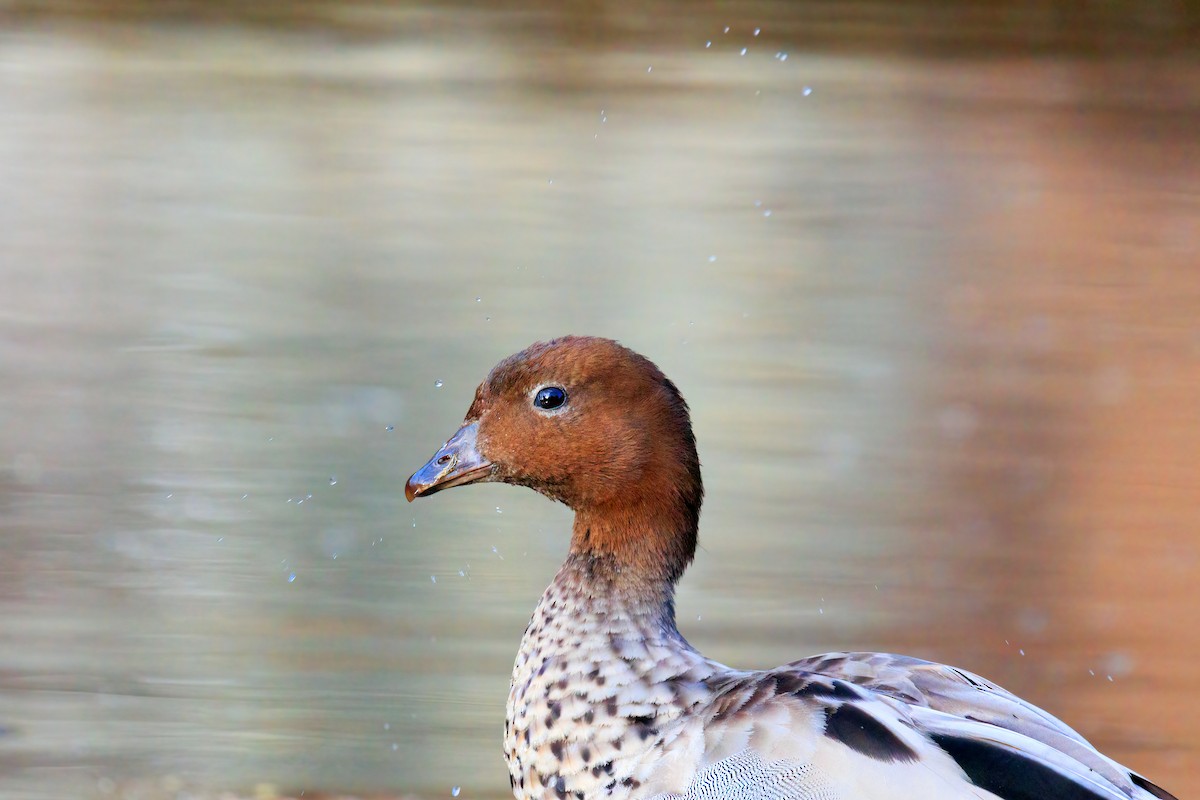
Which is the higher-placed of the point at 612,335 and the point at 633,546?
the point at 612,335

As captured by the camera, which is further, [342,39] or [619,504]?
[342,39]

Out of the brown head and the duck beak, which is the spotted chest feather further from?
the duck beak

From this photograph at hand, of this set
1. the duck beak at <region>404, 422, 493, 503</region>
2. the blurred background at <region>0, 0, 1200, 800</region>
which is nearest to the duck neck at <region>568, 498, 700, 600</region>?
the duck beak at <region>404, 422, 493, 503</region>

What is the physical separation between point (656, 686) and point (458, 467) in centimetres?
40

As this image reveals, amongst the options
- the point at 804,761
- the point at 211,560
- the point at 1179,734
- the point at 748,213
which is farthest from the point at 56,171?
the point at 1179,734

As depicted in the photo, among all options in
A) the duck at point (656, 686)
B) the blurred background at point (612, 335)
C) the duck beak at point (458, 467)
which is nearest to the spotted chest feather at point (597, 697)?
the duck at point (656, 686)

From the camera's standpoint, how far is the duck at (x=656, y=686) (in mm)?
1231

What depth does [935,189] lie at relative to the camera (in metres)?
3.01

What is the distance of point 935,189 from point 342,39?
5.00 feet

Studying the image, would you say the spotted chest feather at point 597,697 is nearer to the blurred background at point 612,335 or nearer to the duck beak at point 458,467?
the duck beak at point 458,467

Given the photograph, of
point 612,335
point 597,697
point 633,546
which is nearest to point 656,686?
point 597,697

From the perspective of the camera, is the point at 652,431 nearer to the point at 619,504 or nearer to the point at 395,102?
the point at 619,504

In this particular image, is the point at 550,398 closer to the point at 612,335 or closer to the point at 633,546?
the point at 633,546

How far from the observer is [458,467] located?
5.29 feet
